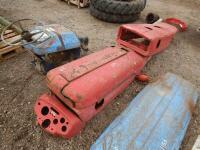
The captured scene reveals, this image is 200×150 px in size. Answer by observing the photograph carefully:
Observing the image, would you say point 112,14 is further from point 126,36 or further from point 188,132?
point 188,132

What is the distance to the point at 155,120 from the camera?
2318 mm

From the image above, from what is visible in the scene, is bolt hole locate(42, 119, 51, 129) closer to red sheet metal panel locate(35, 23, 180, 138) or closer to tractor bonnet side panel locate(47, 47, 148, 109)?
red sheet metal panel locate(35, 23, 180, 138)

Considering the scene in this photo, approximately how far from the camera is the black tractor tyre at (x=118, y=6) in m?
4.40

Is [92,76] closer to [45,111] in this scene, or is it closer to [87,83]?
[87,83]

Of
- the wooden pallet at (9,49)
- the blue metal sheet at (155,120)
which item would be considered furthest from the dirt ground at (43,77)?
the blue metal sheet at (155,120)

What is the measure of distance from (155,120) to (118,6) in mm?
2935

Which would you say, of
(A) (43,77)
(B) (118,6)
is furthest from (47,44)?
(B) (118,6)

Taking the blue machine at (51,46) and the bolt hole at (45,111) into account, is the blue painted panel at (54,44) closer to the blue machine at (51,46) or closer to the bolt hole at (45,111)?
the blue machine at (51,46)

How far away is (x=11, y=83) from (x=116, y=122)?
1.59 m

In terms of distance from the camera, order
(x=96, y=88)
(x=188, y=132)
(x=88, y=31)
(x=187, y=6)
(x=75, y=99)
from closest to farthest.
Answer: (x=75, y=99) → (x=96, y=88) → (x=188, y=132) → (x=88, y=31) → (x=187, y=6)

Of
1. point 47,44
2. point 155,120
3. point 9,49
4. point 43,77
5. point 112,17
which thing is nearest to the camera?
point 155,120

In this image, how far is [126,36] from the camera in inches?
126

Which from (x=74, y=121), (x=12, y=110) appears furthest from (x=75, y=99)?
(x=12, y=110)

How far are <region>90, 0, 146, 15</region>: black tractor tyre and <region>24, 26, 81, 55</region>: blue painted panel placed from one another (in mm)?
1932
